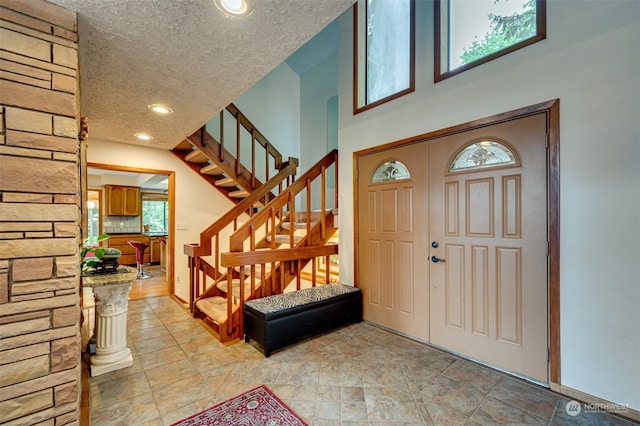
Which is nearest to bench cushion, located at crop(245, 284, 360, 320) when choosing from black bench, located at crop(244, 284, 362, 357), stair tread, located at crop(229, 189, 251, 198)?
black bench, located at crop(244, 284, 362, 357)

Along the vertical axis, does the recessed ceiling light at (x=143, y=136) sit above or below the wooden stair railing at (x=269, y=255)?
above

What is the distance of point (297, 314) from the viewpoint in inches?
103

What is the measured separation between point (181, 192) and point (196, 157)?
648 mm

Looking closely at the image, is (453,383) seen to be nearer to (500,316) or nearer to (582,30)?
(500,316)

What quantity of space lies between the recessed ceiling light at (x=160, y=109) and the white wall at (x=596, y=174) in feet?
10.1

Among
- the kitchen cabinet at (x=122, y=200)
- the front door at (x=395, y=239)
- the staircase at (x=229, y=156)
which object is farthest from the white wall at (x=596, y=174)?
the kitchen cabinet at (x=122, y=200)

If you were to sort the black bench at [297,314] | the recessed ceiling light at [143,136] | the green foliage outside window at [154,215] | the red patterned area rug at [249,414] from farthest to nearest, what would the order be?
1. the green foliage outside window at [154,215]
2. the recessed ceiling light at [143,136]
3. the black bench at [297,314]
4. the red patterned area rug at [249,414]

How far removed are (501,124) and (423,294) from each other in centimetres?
162

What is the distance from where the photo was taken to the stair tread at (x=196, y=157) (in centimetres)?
424

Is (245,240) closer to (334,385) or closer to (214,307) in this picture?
(214,307)

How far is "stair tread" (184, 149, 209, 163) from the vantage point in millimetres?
4238

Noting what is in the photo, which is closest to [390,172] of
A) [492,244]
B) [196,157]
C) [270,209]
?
[492,244]

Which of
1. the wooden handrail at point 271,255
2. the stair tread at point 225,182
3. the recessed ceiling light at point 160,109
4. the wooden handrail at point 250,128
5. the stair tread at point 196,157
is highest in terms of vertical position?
the wooden handrail at point 250,128

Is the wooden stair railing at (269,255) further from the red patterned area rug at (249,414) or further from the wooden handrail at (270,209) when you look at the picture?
the red patterned area rug at (249,414)
